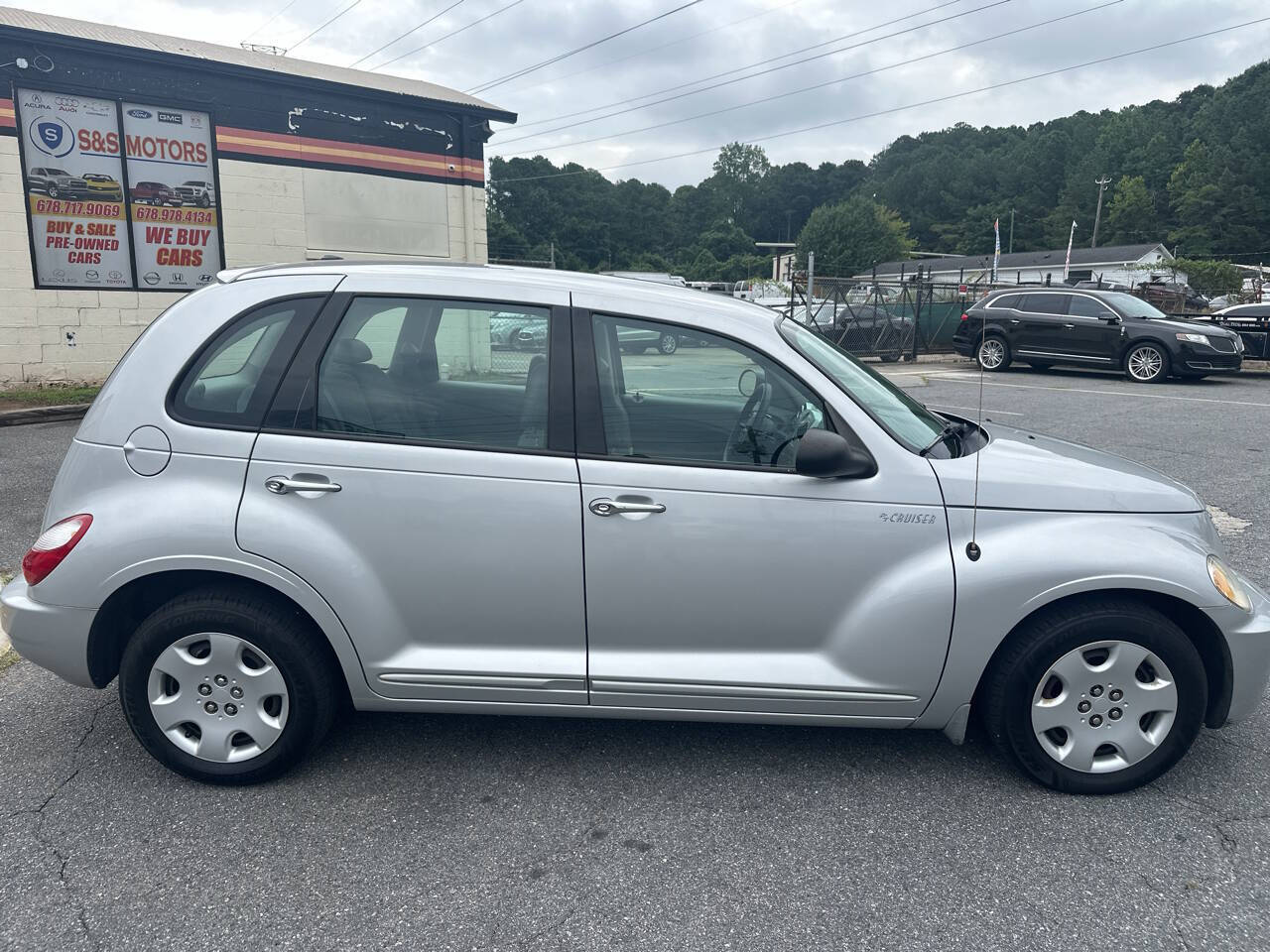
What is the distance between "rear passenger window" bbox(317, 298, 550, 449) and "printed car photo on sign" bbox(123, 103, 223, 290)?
1163cm

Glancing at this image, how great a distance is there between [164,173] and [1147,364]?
16769 millimetres

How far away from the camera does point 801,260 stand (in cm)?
9688

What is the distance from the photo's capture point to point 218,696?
302cm

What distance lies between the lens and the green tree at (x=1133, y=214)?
290 ft

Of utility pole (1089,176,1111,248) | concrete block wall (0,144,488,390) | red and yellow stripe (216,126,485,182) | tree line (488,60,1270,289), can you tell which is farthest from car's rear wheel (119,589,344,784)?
utility pole (1089,176,1111,248)

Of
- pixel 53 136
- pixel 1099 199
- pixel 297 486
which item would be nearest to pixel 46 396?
pixel 53 136

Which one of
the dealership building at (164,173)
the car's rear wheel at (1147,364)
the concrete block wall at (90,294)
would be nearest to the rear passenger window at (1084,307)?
the car's rear wheel at (1147,364)

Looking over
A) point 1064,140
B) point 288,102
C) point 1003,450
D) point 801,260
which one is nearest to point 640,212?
point 801,260

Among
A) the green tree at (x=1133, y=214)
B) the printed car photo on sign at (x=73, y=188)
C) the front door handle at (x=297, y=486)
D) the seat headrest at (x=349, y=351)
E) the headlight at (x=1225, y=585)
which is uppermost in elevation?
the green tree at (x=1133, y=214)

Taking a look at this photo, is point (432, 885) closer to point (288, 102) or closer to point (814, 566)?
point (814, 566)

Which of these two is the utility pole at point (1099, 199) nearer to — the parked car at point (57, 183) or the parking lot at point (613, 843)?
the parked car at point (57, 183)

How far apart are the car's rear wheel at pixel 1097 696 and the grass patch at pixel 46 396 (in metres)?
12.2

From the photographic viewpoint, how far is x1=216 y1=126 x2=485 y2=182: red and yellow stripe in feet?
45.2

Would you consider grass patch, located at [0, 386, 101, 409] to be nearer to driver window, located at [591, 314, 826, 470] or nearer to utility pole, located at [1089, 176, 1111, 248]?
driver window, located at [591, 314, 826, 470]
